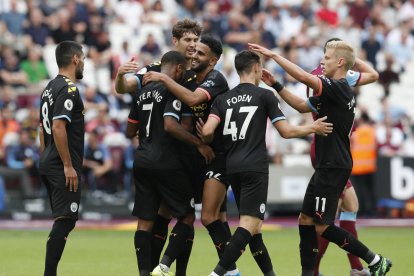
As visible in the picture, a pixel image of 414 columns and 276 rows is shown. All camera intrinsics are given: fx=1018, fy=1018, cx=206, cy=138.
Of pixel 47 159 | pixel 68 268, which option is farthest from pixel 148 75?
pixel 68 268

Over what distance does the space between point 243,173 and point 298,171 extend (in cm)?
1016

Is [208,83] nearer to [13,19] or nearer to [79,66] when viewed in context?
[79,66]

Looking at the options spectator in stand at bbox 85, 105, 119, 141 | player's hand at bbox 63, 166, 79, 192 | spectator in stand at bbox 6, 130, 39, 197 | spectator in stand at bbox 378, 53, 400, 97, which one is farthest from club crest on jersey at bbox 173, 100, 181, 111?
spectator in stand at bbox 378, 53, 400, 97

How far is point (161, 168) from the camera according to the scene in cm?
1102

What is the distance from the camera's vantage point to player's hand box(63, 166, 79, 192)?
35.0 feet

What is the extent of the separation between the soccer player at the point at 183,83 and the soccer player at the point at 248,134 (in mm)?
489

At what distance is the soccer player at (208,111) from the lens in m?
10.9

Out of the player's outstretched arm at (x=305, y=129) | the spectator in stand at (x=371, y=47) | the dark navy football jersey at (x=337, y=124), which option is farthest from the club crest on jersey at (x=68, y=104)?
the spectator in stand at (x=371, y=47)

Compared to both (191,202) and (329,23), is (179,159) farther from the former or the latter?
(329,23)

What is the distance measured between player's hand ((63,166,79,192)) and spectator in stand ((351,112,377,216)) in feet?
35.5

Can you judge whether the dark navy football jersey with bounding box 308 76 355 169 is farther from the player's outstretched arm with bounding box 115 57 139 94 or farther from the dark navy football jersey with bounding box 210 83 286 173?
the player's outstretched arm with bounding box 115 57 139 94

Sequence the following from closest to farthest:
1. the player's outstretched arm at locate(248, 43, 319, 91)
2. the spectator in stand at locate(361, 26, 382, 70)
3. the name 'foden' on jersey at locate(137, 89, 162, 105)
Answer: the player's outstretched arm at locate(248, 43, 319, 91)
the name 'foden' on jersey at locate(137, 89, 162, 105)
the spectator in stand at locate(361, 26, 382, 70)

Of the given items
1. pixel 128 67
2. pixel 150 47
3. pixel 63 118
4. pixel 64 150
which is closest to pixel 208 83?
pixel 128 67

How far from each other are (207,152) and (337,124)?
143 centimetres
